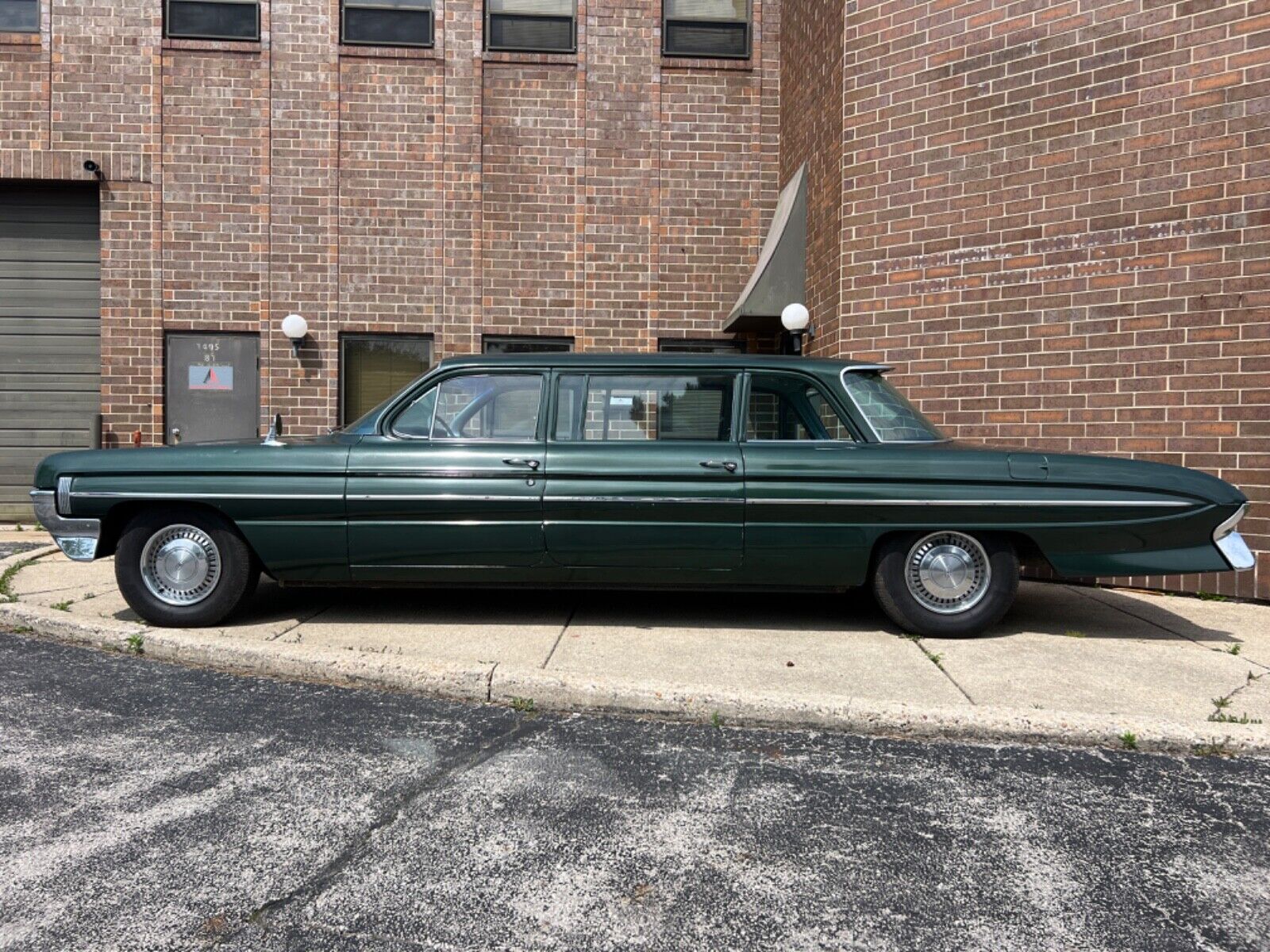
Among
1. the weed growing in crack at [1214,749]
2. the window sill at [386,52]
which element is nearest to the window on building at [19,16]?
the window sill at [386,52]

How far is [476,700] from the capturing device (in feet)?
13.1

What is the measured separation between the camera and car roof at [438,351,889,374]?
509cm

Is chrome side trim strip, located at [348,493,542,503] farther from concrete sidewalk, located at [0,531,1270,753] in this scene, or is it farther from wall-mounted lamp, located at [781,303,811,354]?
wall-mounted lamp, located at [781,303,811,354]

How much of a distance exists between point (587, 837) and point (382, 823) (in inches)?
26.0

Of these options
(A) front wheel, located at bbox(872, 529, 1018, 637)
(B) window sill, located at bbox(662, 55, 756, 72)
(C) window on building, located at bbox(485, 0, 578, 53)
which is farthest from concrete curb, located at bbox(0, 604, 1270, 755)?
(B) window sill, located at bbox(662, 55, 756, 72)

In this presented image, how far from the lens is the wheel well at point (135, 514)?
489cm

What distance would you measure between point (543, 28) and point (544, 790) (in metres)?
9.51

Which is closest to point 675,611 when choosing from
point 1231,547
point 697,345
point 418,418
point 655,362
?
point 655,362

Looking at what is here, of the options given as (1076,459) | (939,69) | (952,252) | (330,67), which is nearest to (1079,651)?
(1076,459)

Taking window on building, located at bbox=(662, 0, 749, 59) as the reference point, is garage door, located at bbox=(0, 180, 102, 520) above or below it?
below

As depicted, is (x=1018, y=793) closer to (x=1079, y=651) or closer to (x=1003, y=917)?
(x=1003, y=917)

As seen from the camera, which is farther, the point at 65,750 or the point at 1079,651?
the point at 1079,651

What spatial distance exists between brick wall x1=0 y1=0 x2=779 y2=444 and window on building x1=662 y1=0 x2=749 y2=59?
19 centimetres

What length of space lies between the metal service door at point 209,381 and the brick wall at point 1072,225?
21.5 ft
